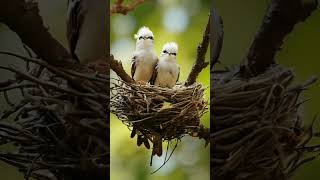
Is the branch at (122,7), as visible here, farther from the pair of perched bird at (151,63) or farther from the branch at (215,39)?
the branch at (215,39)

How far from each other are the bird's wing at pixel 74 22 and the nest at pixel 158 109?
26 cm

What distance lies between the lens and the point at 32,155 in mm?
2066

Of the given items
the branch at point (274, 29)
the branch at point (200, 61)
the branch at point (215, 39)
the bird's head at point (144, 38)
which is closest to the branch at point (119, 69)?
the bird's head at point (144, 38)

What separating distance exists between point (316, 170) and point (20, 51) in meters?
1.44

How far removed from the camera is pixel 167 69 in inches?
82.8

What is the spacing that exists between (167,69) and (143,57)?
0.12 meters

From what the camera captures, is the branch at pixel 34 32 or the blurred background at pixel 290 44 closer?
the branch at pixel 34 32

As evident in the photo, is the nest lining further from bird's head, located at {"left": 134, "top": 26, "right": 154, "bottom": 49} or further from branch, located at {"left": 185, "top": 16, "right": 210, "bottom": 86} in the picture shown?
bird's head, located at {"left": 134, "top": 26, "right": 154, "bottom": 49}

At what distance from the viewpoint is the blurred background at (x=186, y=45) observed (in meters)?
2.07

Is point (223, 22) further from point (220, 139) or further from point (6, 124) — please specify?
point (6, 124)

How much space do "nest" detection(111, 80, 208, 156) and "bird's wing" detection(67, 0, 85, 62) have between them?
0.26 meters

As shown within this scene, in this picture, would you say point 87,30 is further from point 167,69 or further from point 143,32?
point 167,69

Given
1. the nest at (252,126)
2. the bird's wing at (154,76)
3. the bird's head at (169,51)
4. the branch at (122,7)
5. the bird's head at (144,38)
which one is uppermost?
the branch at (122,7)

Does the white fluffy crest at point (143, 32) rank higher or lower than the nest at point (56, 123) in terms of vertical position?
higher
